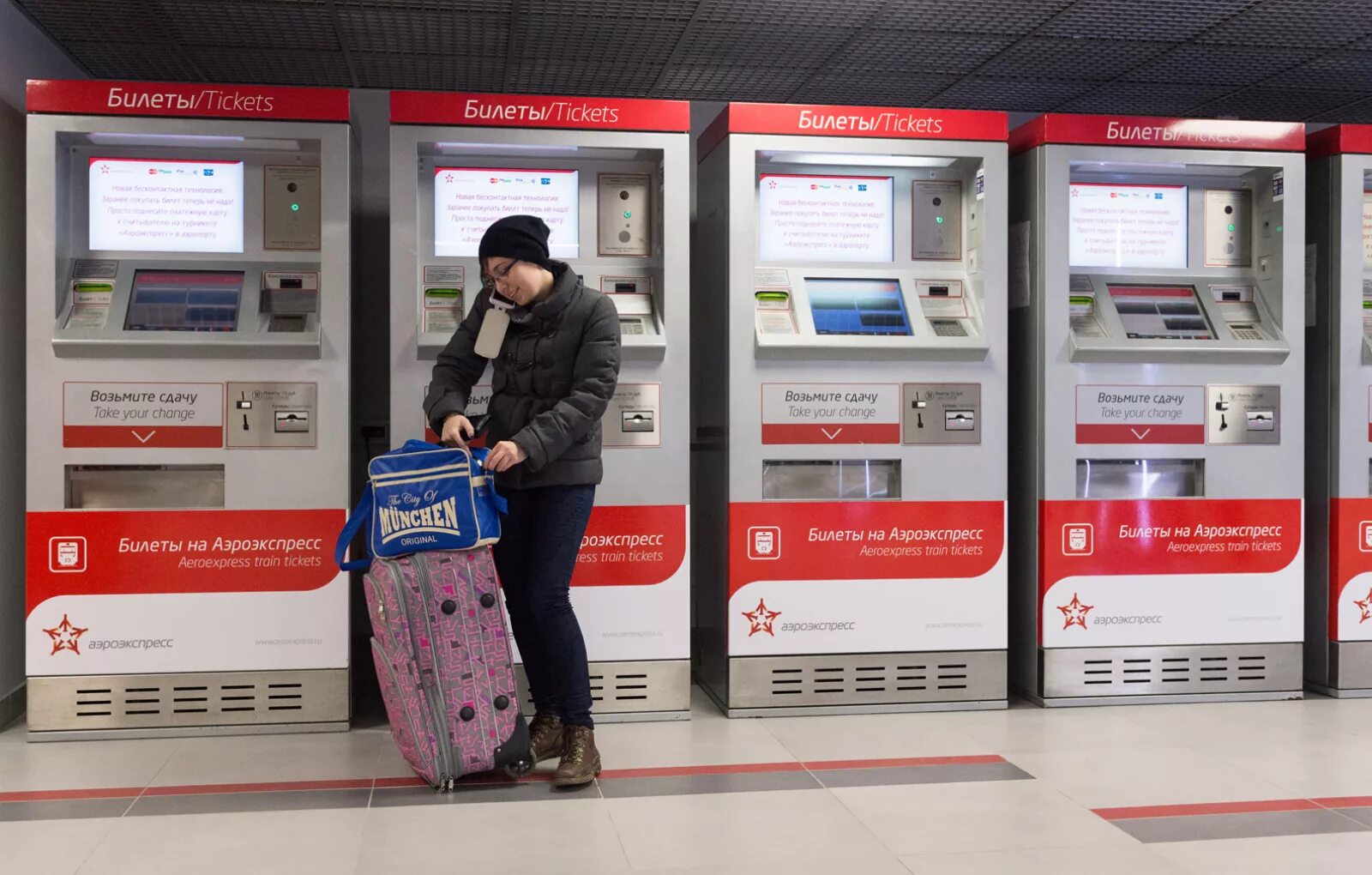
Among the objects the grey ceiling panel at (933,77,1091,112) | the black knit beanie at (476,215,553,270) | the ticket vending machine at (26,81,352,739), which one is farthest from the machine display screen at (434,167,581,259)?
the grey ceiling panel at (933,77,1091,112)

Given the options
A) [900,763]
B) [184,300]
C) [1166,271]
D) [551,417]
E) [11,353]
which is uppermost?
[1166,271]

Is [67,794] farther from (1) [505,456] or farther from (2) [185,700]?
(1) [505,456]

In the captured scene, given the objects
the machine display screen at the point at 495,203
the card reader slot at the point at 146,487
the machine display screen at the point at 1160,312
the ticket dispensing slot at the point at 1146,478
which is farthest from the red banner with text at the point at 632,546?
the machine display screen at the point at 1160,312

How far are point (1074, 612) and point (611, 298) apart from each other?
1998mm

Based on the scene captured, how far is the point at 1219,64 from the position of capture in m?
5.01

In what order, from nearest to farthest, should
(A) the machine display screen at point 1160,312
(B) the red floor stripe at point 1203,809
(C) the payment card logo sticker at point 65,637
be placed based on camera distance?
(B) the red floor stripe at point 1203,809
(C) the payment card logo sticker at point 65,637
(A) the machine display screen at point 1160,312

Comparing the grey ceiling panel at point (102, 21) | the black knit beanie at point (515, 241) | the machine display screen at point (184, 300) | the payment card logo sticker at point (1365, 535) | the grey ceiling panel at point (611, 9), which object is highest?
the grey ceiling panel at point (611, 9)

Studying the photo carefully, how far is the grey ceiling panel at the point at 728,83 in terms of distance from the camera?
5.09 metres

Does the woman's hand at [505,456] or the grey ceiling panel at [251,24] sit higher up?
the grey ceiling panel at [251,24]

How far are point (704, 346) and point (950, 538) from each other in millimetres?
1163

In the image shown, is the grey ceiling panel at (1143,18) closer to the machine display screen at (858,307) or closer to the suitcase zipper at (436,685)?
the machine display screen at (858,307)

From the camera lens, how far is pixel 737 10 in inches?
169

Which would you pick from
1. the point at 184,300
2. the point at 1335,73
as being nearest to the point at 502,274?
the point at 184,300

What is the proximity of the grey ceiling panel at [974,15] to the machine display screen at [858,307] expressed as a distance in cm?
102
